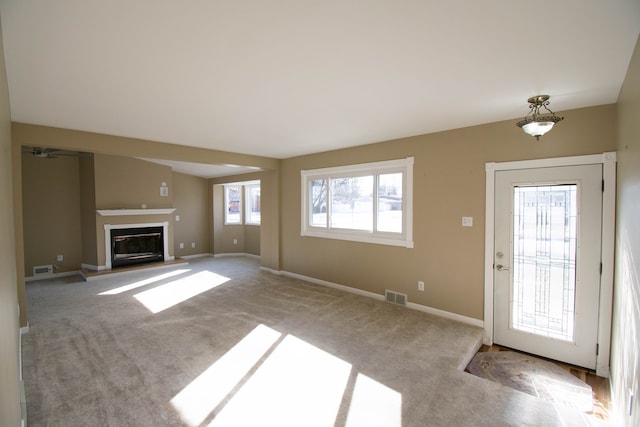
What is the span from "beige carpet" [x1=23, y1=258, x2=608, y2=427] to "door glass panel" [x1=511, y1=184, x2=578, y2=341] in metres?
0.63

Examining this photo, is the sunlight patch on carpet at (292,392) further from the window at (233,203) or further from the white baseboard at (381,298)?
the window at (233,203)

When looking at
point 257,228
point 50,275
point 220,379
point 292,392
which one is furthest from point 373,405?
point 50,275

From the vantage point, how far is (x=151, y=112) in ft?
10.3

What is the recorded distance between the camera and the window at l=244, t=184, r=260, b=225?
8898 millimetres

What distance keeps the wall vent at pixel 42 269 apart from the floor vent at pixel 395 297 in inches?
268

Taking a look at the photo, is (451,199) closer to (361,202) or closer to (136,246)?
(361,202)

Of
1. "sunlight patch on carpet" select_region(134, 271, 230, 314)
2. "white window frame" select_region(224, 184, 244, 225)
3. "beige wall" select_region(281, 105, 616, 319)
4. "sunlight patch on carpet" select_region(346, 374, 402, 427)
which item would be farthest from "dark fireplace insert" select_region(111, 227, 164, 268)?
"sunlight patch on carpet" select_region(346, 374, 402, 427)

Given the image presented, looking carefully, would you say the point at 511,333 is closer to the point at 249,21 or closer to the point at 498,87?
the point at 498,87

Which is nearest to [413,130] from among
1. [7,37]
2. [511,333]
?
[511,333]

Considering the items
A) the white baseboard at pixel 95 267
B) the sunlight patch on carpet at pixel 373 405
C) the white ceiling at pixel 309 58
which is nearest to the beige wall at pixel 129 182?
the white baseboard at pixel 95 267

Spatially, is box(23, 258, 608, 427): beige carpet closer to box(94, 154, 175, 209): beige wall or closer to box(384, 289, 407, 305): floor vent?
box(384, 289, 407, 305): floor vent

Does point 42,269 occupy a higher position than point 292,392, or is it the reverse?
point 42,269

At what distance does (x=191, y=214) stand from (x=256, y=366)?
6.58 m

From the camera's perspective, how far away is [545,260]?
3.15 m
